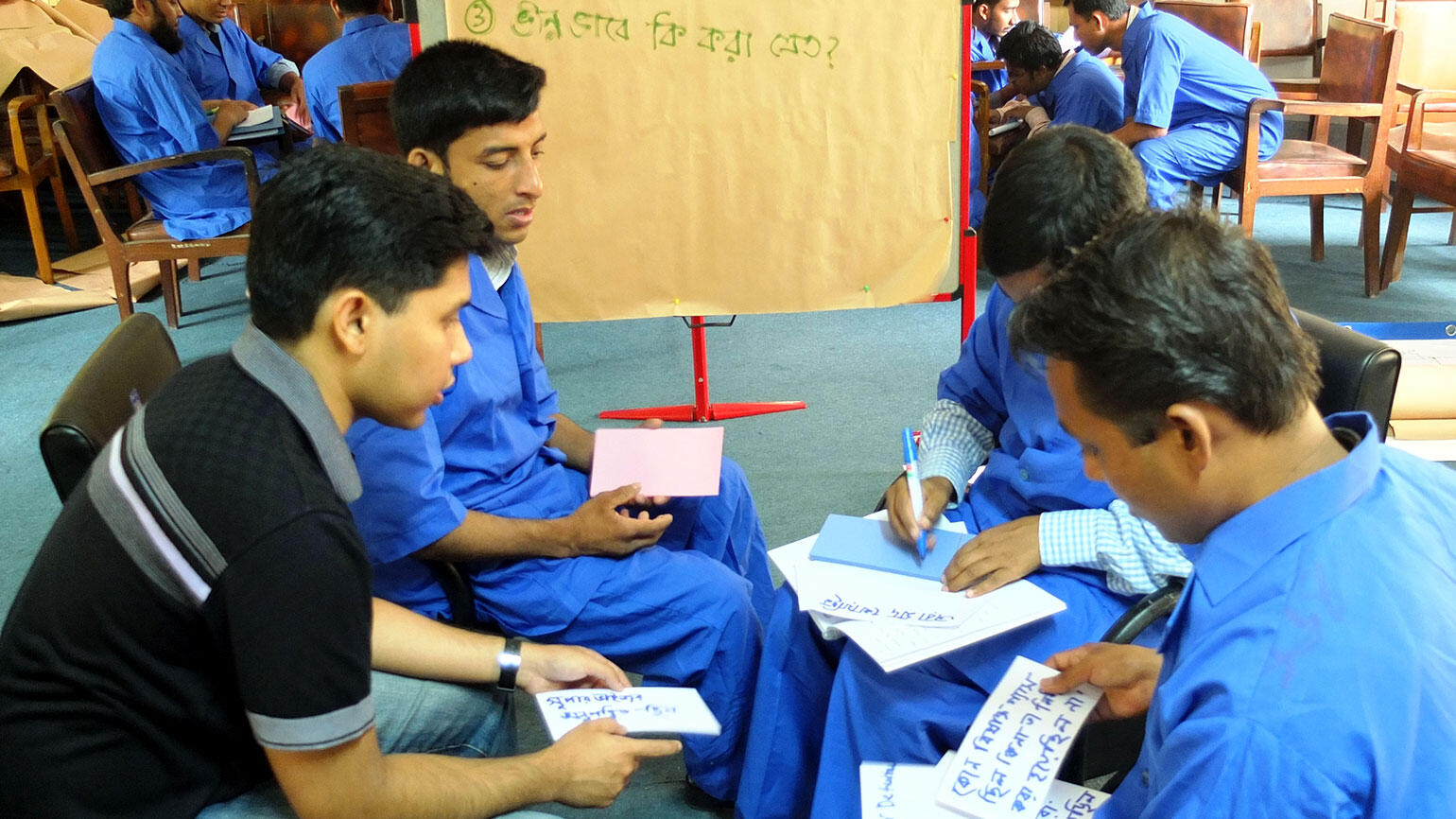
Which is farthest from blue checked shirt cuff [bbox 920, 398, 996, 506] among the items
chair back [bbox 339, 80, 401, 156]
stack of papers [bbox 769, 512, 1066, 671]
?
chair back [bbox 339, 80, 401, 156]

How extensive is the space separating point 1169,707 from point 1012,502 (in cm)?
79

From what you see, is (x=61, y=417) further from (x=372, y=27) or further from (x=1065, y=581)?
(x=372, y=27)

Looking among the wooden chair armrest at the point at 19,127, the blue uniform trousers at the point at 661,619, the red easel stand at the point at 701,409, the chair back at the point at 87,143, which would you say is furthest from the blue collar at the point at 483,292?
the wooden chair armrest at the point at 19,127

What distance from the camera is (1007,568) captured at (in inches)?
55.7

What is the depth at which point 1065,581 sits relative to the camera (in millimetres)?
1438

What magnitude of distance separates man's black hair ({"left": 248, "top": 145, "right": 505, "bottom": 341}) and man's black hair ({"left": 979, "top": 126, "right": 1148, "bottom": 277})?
717mm

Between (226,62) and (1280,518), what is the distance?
4995mm

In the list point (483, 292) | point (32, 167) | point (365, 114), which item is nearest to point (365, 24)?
point (365, 114)

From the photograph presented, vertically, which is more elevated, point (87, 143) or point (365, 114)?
point (365, 114)

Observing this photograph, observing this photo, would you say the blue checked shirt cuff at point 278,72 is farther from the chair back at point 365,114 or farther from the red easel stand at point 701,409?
the red easel stand at point 701,409

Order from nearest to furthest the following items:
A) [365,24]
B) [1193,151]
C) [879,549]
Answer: [879,549] → [1193,151] → [365,24]

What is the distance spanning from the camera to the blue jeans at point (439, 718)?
135cm

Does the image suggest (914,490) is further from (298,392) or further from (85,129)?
(85,129)

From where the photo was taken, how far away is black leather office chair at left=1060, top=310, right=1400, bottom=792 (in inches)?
49.7
